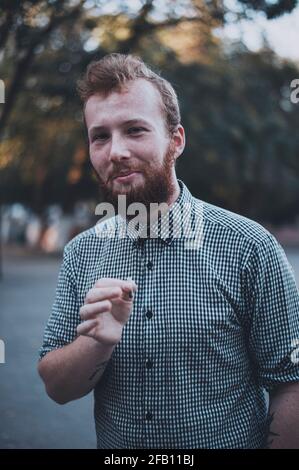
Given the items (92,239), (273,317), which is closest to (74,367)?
(92,239)

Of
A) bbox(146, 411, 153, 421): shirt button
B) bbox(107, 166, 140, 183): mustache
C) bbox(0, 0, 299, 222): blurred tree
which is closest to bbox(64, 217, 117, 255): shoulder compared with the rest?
bbox(107, 166, 140, 183): mustache

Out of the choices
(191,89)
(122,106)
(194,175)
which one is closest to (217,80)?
(191,89)

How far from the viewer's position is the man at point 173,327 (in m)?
1.62

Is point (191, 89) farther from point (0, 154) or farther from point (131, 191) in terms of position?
point (131, 191)

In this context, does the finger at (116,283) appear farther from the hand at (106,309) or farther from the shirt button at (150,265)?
the shirt button at (150,265)

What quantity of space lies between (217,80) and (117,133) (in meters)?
17.5

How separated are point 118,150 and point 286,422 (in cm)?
92

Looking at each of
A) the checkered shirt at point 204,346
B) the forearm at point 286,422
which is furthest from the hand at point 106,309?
the forearm at point 286,422

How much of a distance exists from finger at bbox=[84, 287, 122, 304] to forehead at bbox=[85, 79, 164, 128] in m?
0.54

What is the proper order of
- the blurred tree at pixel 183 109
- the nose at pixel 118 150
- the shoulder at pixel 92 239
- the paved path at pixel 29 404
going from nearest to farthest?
the nose at pixel 118 150 → the shoulder at pixel 92 239 → the paved path at pixel 29 404 → the blurred tree at pixel 183 109

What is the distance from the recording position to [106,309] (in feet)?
4.50

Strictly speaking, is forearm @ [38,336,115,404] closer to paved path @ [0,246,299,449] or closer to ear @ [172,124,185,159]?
ear @ [172,124,185,159]

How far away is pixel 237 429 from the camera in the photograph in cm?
165

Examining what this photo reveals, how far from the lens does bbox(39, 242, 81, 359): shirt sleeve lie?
174 centimetres
